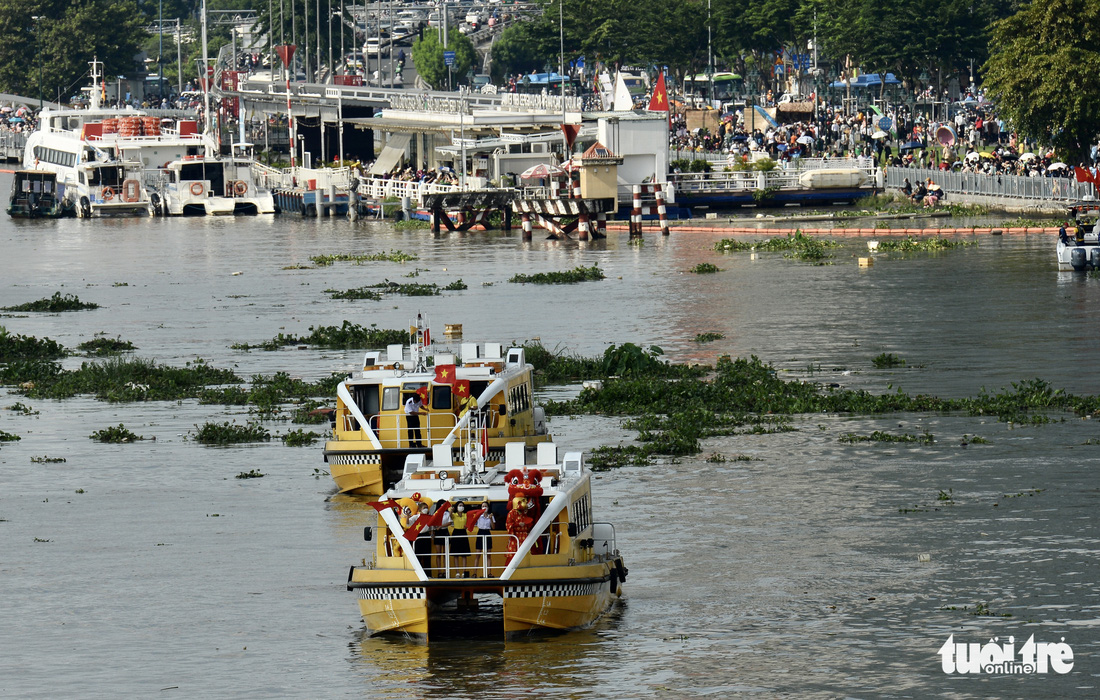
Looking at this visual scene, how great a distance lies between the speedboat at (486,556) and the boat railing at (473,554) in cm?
1

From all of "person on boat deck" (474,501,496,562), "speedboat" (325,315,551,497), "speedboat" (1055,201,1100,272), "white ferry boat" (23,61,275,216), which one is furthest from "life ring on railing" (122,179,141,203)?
"person on boat deck" (474,501,496,562)

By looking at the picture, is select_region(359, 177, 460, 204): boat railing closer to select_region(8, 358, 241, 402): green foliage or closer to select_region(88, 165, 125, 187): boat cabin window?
select_region(88, 165, 125, 187): boat cabin window

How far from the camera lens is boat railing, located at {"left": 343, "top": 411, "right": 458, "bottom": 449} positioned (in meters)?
29.2

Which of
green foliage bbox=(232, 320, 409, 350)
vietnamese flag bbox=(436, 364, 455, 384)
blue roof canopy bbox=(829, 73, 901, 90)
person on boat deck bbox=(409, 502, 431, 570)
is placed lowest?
green foliage bbox=(232, 320, 409, 350)

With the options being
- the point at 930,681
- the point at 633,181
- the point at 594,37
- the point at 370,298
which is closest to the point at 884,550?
the point at 930,681

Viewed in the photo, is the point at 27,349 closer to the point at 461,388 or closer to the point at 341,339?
the point at 341,339

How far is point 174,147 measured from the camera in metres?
116

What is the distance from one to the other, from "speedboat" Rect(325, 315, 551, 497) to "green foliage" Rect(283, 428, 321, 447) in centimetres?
469

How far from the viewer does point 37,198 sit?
11806 centimetres

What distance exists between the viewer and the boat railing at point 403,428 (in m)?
29.2

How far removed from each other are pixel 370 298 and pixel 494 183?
41738 millimetres

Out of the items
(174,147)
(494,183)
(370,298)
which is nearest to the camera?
(370,298)

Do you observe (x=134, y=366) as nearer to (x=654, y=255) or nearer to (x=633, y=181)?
(x=654, y=255)

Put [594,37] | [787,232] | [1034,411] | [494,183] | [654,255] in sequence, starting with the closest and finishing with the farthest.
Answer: [1034,411]
[654,255]
[787,232]
[494,183]
[594,37]
